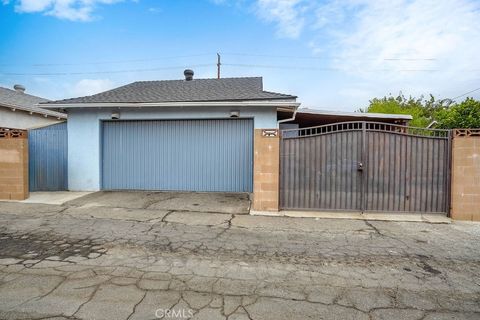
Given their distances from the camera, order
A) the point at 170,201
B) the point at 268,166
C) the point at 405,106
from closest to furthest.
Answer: the point at 268,166, the point at 170,201, the point at 405,106

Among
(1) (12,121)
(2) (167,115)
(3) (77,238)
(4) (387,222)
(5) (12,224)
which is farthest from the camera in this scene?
(1) (12,121)

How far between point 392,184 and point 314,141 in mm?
2116

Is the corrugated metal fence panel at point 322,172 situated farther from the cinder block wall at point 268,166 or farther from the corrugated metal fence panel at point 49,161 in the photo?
the corrugated metal fence panel at point 49,161

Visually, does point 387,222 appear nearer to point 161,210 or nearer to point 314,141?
point 314,141

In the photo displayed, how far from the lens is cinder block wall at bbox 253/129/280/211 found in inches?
259

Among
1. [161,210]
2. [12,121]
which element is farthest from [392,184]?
[12,121]

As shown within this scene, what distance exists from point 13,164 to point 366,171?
973 cm

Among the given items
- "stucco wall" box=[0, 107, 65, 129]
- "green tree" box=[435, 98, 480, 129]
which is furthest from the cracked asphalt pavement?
"green tree" box=[435, 98, 480, 129]

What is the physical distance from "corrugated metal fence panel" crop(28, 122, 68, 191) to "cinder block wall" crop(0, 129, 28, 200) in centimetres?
124

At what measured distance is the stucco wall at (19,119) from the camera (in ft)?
36.7

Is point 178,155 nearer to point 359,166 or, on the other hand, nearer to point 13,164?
point 13,164

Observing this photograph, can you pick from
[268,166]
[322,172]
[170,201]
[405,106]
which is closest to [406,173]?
[322,172]

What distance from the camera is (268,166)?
6590 mm

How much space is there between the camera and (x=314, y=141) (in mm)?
6641
